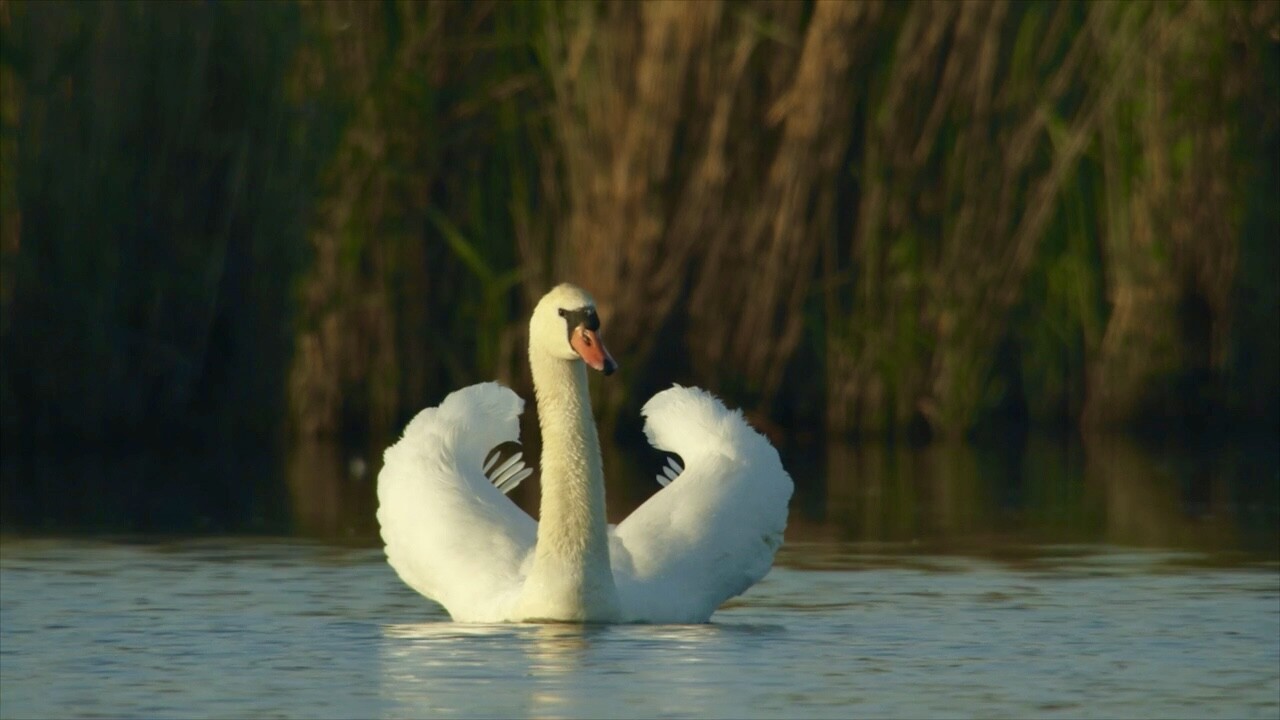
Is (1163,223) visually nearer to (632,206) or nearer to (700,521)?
(632,206)

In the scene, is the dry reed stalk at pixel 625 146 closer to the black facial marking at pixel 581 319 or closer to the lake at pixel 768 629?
the lake at pixel 768 629

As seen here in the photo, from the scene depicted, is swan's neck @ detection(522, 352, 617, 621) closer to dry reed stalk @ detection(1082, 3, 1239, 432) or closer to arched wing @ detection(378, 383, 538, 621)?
arched wing @ detection(378, 383, 538, 621)

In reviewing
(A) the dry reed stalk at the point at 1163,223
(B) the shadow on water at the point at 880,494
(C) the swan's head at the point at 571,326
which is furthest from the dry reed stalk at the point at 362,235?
(C) the swan's head at the point at 571,326

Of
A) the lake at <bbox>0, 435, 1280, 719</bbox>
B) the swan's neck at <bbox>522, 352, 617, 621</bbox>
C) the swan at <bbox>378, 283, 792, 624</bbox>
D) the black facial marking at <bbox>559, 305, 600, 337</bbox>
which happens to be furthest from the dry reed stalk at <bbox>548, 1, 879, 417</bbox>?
the black facial marking at <bbox>559, 305, 600, 337</bbox>

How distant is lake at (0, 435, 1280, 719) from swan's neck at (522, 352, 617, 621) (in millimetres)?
93

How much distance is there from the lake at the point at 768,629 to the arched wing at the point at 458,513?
0.14m

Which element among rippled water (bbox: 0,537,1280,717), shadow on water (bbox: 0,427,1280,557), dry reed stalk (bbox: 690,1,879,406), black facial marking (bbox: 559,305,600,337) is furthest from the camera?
dry reed stalk (bbox: 690,1,879,406)

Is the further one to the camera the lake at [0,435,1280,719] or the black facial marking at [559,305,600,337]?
the black facial marking at [559,305,600,337]

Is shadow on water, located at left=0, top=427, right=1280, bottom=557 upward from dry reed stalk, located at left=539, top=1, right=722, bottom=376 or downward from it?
downward

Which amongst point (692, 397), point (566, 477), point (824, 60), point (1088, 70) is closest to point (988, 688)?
point (566, 477)

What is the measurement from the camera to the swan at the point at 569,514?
8.17 m

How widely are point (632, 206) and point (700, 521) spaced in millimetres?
5478

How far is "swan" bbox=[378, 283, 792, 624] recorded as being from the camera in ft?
26.8

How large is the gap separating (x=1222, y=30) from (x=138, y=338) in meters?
5.54
